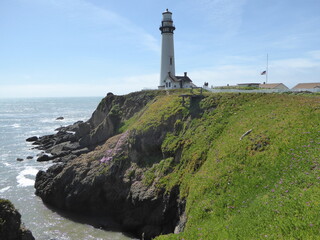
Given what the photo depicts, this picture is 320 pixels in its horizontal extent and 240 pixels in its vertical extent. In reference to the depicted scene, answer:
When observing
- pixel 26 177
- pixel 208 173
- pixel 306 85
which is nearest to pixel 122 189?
pixel 208 173

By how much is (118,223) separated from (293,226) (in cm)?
2025

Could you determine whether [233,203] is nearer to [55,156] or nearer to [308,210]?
[308,210]

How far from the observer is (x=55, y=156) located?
5347cm

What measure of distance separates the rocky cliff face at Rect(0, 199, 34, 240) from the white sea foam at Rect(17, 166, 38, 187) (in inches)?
790

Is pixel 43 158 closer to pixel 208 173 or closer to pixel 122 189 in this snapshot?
pixel 122 189

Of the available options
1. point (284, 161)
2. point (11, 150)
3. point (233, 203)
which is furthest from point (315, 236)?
point (11, 150)

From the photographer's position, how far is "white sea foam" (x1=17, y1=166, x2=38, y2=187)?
38.7m

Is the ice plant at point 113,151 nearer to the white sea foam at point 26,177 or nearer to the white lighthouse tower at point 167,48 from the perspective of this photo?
the white sea foam at point 26,177

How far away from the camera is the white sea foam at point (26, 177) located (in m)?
38.7

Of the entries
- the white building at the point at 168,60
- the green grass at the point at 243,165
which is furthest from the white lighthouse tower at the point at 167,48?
the green grass at the point at 243,165

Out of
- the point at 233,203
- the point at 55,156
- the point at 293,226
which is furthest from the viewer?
the point at 55,156

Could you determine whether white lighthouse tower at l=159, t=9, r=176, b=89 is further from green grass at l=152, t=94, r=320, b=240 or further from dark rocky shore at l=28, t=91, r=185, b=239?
green grass at l=152, t=94, r=320, b=240

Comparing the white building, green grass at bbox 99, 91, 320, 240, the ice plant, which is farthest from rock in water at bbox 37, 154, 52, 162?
the white building

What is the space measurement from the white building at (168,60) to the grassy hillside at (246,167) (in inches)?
1117
